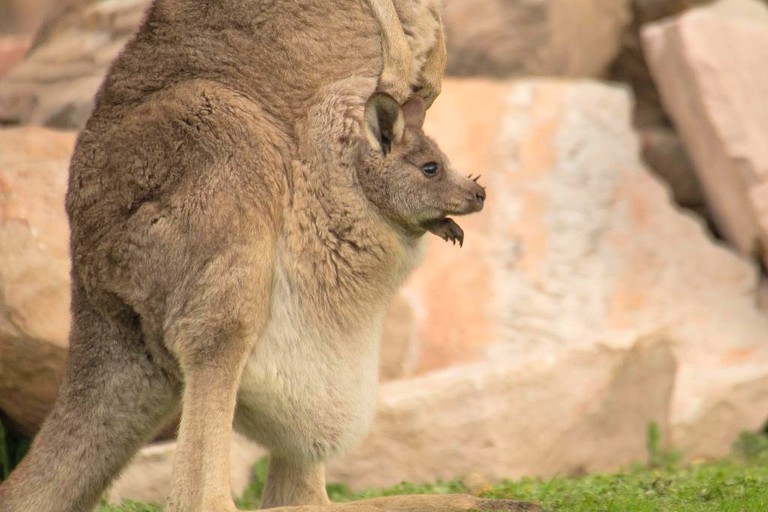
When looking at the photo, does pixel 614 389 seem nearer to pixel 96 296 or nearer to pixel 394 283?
pixel 394 283

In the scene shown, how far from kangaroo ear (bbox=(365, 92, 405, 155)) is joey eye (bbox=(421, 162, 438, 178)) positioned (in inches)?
5.3

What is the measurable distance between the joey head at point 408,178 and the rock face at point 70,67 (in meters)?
3.28

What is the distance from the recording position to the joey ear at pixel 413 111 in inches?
181

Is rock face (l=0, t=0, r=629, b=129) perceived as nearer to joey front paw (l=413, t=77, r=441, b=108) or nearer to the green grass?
the green grass

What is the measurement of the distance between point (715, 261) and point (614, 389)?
7.24 ft

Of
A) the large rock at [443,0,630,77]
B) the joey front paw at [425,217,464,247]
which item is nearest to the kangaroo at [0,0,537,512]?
the joey front paw at [425,217,464,247]

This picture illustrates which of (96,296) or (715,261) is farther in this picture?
(715,261)

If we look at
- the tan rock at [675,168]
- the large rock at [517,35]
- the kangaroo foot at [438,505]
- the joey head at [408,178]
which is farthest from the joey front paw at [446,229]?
the tan rock at [675,168]

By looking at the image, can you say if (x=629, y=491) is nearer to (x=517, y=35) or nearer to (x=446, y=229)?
(x=446, y=229)

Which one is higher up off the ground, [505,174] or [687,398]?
[505,174]

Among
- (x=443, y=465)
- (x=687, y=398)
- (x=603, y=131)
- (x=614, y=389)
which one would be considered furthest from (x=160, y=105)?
(x=603, y=131)

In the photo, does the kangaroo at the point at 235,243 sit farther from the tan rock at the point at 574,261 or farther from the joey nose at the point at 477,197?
the tan rock at the point at 574,261

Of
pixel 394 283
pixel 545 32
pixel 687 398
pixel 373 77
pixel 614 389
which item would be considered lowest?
pixel 687 398

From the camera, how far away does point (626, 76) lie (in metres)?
10.5
